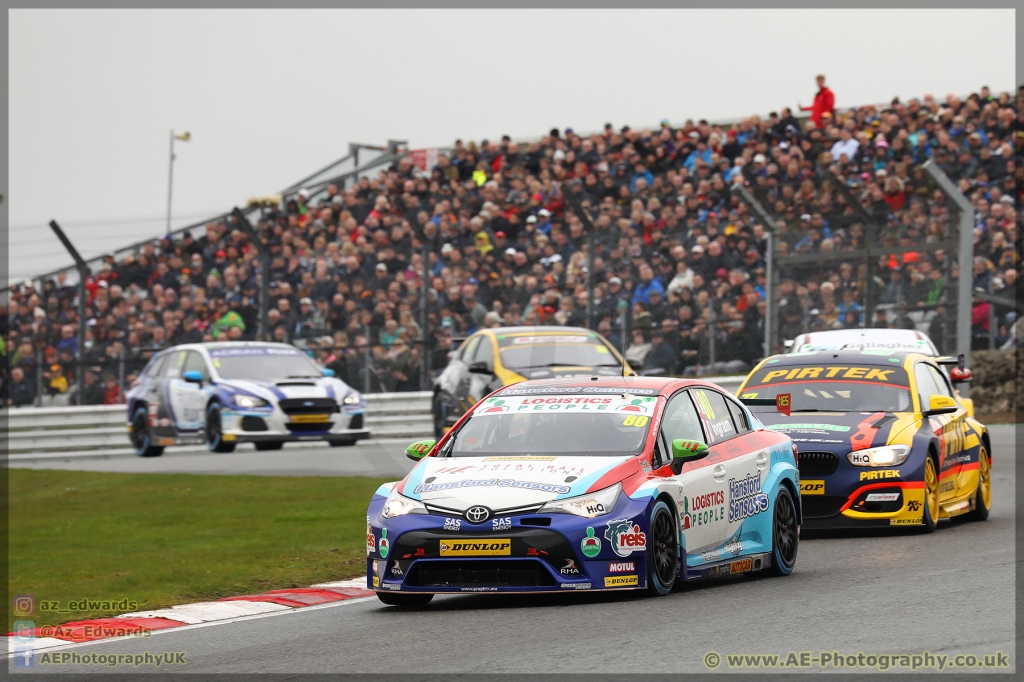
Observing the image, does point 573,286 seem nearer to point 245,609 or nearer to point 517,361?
point 517,361

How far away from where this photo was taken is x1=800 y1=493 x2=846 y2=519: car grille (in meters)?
11.7

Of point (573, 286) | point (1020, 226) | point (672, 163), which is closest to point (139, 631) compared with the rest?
point (573, 286)

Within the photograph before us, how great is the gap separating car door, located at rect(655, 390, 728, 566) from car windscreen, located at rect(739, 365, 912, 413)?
3273 mm

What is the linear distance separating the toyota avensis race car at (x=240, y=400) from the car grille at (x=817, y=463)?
10722mm

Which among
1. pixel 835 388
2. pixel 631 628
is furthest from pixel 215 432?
pixel 631 628

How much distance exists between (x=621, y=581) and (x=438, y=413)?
39.8ft

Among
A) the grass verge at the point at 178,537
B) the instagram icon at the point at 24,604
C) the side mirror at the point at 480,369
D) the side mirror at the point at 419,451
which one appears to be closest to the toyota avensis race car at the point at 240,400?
the grass verge at the point at 178,537

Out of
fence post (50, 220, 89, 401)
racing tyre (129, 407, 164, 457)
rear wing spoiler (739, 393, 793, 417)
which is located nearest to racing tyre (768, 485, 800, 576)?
rear wing spoiler (739, 393, 793, 417)

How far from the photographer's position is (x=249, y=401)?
69.3 ft

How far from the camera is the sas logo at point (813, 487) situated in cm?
1175

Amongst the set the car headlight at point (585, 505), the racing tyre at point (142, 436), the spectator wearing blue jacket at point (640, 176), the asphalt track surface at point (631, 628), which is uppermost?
the spectator wearing blue jacket at point (640, 176)

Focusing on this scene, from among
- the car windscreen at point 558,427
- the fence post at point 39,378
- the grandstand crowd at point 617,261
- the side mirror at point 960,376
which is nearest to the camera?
the car windscreen at point 558,427

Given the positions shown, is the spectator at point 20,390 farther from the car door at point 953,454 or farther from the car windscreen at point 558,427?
the car windscreen at point 558,427

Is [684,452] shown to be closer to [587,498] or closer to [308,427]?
[587,498]
